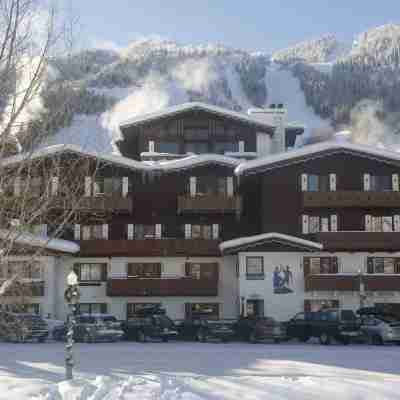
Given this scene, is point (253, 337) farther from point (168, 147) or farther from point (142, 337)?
point (168, 147)

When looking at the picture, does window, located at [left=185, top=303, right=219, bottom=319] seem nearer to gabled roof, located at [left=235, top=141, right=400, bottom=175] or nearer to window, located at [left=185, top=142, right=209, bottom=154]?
gabled roof, located at [left=235, top=141, right=400, bottom=175]

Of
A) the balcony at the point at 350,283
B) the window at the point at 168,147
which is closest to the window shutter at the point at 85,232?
Result: the window at the point at 168,147

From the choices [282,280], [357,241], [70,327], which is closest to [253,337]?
[282,280]

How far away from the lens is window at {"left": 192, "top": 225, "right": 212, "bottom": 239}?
44188 mm

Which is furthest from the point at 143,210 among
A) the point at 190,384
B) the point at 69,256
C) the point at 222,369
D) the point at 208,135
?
the point at 190,384

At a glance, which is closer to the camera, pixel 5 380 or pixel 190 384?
pixel 190 384

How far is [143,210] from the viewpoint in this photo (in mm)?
44500

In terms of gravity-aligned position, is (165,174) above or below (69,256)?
above

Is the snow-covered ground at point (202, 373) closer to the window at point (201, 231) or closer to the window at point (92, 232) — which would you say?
the window at point (92, 232)

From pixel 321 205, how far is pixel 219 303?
349 inches

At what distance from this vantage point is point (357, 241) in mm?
40906

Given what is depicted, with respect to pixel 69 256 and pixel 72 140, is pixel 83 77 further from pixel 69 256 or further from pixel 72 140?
pixel 69 256

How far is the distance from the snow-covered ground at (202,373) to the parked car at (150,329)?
13.1ft

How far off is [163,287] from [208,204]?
19.5ft
